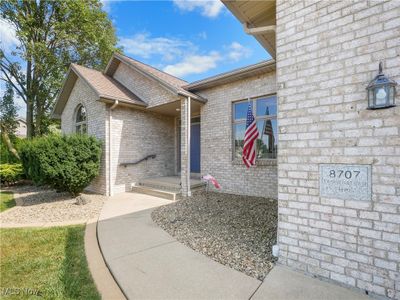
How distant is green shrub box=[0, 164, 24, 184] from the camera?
412 inches

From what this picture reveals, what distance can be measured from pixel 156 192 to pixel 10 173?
27.8ft

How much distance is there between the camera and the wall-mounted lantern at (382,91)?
209 centimetres

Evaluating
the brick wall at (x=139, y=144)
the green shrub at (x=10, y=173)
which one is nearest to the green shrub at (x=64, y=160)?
the brick wall at (x=139, y=144)

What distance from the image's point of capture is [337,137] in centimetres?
244

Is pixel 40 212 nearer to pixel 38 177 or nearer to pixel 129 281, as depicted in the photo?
pixel 38 177

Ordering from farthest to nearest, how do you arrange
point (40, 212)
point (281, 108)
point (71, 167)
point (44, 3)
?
point (44, 3) < point (71, 167) < point (40, 212) < point (281, 108)

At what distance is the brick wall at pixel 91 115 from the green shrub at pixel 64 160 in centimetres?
68

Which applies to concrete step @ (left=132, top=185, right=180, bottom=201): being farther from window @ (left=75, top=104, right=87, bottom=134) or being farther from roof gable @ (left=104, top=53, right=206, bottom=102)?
window @ (left=75, top=104, right=87, bottom=134)

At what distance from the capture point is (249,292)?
2322 mm

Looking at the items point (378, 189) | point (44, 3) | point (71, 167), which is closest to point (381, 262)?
point (378, 189)

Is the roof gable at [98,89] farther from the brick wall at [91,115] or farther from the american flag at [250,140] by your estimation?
the american flag at [250,140]

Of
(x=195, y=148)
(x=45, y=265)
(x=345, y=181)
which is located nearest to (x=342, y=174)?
(x=345, y=181)

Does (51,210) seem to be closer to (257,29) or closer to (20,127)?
(257,29)

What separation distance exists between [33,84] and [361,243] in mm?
19089
